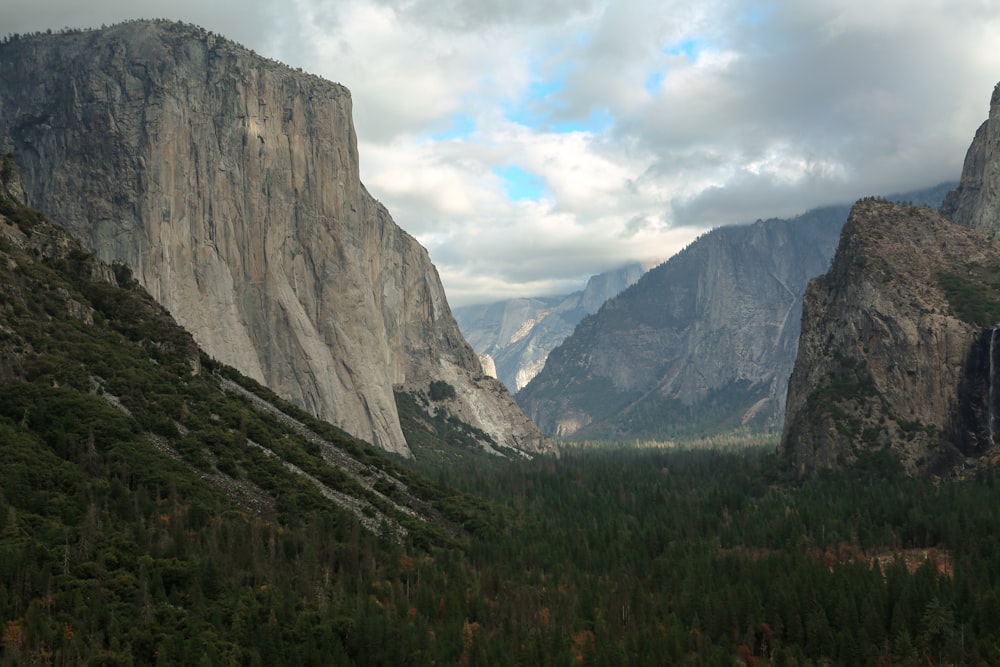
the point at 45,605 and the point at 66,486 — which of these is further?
the point at 66,486

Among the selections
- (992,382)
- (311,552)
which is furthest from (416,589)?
(992,382)

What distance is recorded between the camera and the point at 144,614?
7944 cm

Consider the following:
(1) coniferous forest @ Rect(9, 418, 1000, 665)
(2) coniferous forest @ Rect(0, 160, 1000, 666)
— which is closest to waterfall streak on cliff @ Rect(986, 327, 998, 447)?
(2) coniferous forest @ Rect(0, 160, 1000, 666)

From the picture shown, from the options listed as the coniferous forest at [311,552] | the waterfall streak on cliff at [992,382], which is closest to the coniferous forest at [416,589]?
the coniferous forest at [311,552]

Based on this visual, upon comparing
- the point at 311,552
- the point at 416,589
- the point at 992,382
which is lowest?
the point at 416,589

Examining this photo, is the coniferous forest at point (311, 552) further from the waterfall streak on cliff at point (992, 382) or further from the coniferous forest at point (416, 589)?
the waterfall streak on cliff at point (992, 382)

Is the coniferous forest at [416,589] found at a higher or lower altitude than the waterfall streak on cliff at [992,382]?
lower

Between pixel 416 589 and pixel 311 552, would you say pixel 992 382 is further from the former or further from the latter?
pixel 311 552

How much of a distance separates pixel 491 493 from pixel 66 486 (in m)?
98.7

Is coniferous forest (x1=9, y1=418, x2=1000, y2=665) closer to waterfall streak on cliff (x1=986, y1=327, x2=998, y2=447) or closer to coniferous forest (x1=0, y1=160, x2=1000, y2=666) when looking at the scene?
coniferous forest (x1=0, y1=160, x2=1000, y2=666)

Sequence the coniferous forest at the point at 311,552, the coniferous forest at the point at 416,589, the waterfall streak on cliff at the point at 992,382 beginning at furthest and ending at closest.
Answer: the waterfall streak on cliff at the point at 992,382 < the coniferous forest at the point at 311,552 < the coniferous forest at the point at 416,589

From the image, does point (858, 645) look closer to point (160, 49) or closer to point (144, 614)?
point (144, 614)

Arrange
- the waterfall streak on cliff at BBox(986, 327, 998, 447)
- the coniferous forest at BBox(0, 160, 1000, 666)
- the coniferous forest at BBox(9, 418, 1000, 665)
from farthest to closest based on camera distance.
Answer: the waterfall streak on cliff at BBox(986, 327, 998, 447), the coniferous forest at BBox(0, 160, 1000, 666), the coniferous forest at BBox(9, 418, 1000, 665)

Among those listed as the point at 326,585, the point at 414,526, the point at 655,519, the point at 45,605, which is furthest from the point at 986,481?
the point at 45,605
